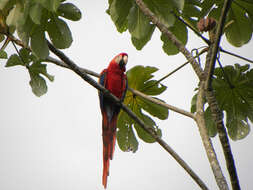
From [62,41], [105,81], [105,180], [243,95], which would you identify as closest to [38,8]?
[62,41]

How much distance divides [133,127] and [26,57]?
141 cm

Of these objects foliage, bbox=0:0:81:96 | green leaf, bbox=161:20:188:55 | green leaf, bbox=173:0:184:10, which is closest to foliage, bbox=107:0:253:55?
green leaf, bbox=161:20:188:55

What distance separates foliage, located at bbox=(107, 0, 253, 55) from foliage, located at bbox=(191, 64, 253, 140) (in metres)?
0.32

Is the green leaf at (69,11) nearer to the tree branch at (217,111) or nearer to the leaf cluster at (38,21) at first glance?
the leaf cluster at (38,21)

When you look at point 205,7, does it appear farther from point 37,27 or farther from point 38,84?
point 38,84

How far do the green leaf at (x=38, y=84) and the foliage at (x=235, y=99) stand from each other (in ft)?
5.01

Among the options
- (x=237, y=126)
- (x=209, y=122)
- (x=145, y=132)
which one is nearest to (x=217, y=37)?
(x=209, y=122)

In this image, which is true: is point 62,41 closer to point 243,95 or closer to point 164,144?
point 164,144

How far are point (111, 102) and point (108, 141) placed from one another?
60cm

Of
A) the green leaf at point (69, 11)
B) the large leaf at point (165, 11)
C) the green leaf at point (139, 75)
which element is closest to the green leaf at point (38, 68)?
the green leaf at point (69, 11)

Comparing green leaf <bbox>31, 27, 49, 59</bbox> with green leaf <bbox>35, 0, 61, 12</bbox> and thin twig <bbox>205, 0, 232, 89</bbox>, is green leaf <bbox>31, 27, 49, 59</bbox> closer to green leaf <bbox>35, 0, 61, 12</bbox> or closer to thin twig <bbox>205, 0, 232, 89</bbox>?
green leaf <bbox>35, 0, 61, 12</bbox>

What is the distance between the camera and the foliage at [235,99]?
2873mm

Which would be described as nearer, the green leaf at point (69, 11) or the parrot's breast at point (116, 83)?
the green leaf at point (69, 11)

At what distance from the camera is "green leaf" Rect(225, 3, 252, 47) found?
277 centimetres
